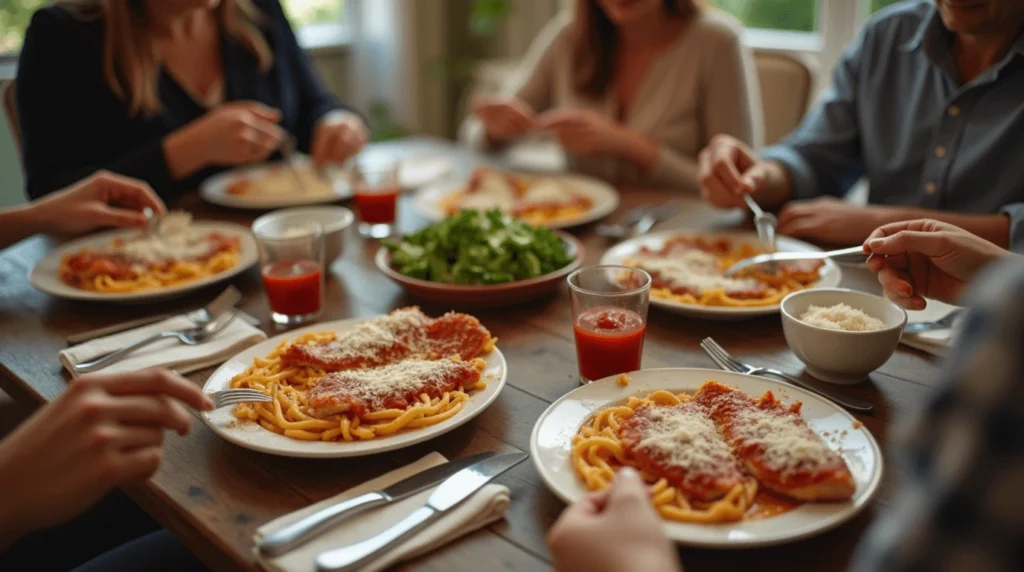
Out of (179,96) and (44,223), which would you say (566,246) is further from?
(179,96)

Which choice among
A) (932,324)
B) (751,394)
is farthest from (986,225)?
(751,394)

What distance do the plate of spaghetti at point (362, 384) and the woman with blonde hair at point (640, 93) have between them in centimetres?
134

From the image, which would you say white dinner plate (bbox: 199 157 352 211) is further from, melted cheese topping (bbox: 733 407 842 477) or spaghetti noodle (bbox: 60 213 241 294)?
melted cheese topping (bbox: 733 407 842 477)

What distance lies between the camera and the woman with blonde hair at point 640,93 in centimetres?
266

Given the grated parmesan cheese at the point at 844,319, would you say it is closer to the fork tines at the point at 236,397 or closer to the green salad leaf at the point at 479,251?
the green salad leaf at the point at 479,251

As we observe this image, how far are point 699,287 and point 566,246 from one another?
369 mm

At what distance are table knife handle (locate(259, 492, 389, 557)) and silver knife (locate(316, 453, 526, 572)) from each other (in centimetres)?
4

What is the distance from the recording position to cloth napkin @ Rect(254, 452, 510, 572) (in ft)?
3.16

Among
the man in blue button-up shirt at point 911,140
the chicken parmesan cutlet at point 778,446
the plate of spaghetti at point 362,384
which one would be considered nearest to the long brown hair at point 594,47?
the man in blue button-up shirt at point 911,140

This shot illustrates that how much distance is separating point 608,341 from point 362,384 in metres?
0.41

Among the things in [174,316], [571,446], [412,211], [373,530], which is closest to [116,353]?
[174,316]

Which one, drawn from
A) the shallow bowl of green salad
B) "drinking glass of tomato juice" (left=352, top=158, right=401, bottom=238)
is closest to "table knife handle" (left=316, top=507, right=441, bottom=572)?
the shallow bowl of green salad

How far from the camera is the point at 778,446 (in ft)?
3.42

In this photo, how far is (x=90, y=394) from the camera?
990 mm
